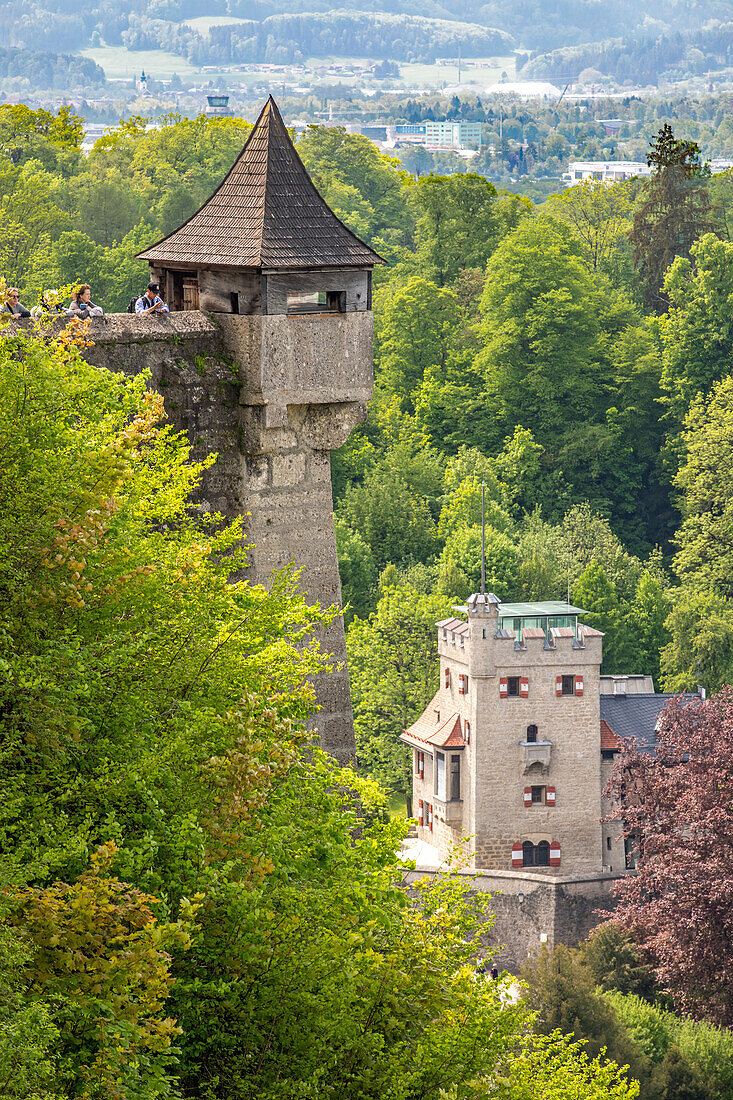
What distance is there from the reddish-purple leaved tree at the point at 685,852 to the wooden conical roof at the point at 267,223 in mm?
28927

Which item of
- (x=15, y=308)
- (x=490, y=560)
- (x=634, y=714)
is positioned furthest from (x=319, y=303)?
(x=490, y=560)

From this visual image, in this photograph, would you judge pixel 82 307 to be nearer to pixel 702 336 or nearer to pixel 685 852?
pixel 685 852

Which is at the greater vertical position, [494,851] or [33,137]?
[33,137]

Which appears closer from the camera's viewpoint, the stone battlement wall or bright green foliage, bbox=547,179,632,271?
the stone battlement wall

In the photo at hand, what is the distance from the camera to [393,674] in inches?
2559

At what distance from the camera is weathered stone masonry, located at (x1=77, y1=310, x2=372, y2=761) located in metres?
20.7

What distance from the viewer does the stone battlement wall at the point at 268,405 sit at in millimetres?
20688

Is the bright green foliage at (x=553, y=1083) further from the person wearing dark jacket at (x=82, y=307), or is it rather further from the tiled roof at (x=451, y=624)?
the tiled roof at (x=451, y=624)

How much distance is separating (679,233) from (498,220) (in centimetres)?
897

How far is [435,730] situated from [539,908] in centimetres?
709

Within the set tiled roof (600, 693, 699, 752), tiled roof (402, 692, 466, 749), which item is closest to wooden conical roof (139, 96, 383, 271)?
tiled roof (402, 692, 466, 749)

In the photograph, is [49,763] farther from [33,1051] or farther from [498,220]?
[498,220]

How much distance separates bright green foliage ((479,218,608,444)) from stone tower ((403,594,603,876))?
30004 mm

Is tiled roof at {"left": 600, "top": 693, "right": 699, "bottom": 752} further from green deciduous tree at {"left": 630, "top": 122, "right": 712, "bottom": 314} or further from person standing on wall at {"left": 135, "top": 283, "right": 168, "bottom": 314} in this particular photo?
person standing on wall at {"left": 135, "top": 283, "right": 168, "bottom": 314}
